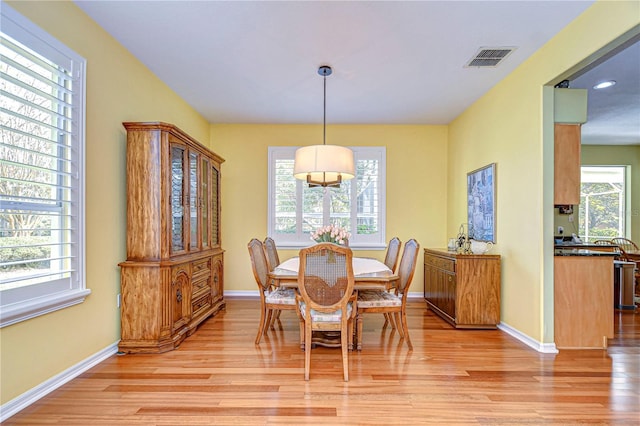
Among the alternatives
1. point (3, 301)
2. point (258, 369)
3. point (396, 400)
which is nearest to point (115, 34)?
point (3, 301)

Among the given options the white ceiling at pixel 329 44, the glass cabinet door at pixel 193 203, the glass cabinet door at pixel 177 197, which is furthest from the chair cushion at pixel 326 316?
the white ceiling at pixel 329 44

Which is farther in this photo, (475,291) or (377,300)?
(475,291)

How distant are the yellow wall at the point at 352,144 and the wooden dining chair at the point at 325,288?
2761 mm

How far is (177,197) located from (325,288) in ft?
5.65

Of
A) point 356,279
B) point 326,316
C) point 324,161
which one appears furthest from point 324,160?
point 326,316

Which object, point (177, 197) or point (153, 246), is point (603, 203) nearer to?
point (177, 197)

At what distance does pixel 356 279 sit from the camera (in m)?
2.73

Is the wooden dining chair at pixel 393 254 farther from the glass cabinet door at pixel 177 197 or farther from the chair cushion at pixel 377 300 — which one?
the glass cabinet door at pixel 177 197

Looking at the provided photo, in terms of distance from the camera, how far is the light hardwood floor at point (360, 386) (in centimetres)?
190

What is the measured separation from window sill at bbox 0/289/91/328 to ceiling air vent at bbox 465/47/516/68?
3.85 metres

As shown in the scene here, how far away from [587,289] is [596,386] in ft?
3.08

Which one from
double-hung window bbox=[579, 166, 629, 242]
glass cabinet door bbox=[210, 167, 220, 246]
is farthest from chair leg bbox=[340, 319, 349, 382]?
double-hung window bbox=[579, 166, 629, 242]

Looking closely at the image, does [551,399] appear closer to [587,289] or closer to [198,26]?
[587,289]

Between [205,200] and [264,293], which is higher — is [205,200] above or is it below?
above
